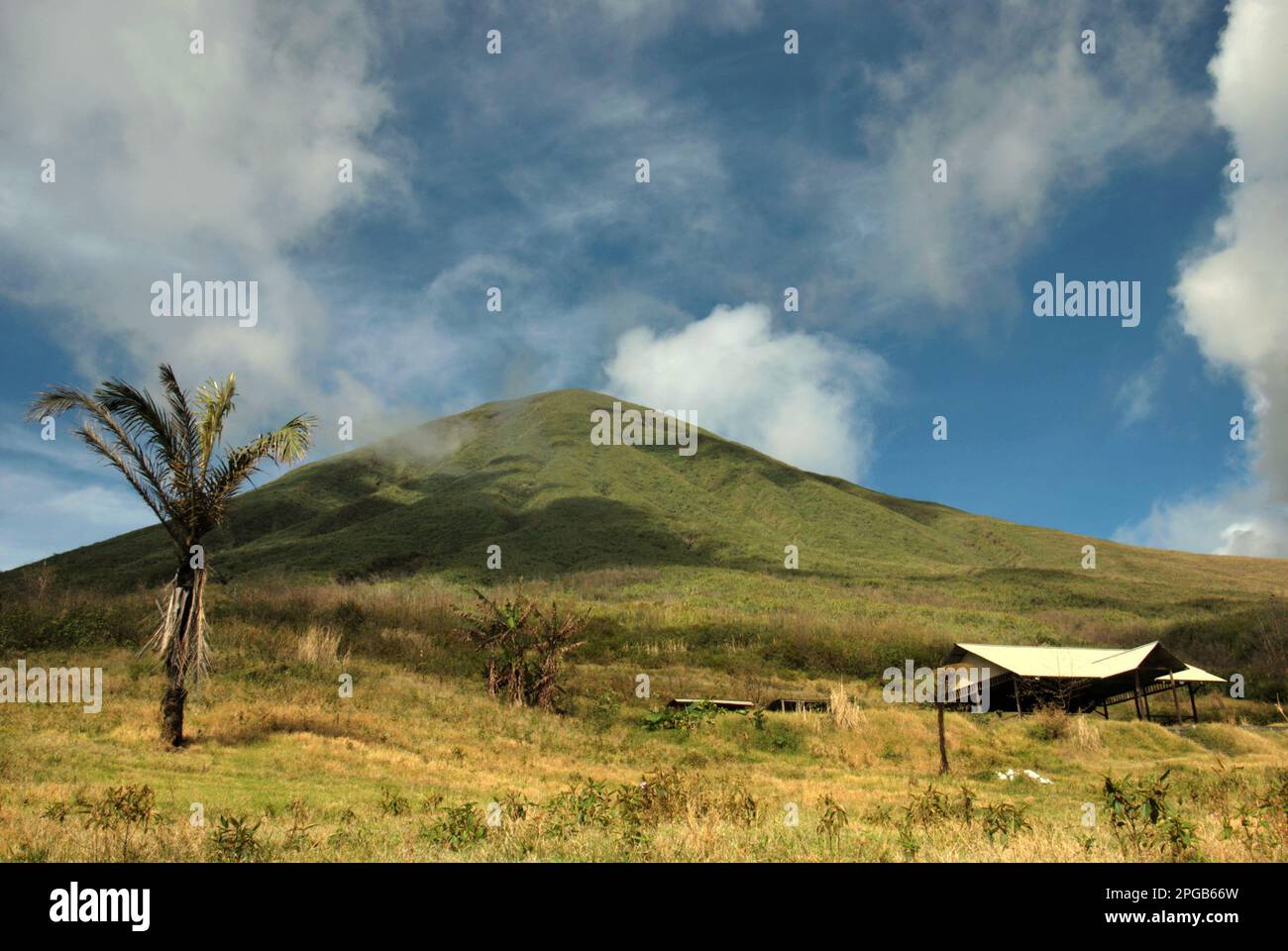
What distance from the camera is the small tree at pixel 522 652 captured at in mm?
30875

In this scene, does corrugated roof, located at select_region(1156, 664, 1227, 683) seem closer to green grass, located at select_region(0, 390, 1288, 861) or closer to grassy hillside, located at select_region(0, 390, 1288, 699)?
green grass, located at select_region(0, 390, 1288, 861)

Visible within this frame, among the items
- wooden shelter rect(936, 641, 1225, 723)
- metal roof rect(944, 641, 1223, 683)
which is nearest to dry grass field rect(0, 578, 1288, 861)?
wooden shelter rect(936, 641, 1225, 723)

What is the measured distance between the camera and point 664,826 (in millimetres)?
10867

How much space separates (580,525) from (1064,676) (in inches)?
2944

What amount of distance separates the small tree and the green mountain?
154 ft

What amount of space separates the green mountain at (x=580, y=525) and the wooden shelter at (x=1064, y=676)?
1869 inches

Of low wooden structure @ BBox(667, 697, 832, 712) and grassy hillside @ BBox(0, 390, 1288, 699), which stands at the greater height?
grassy hillside @ BBox(0, 390, 1288, 699)

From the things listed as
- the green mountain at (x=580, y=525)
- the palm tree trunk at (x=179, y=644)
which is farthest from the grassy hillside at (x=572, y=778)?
the green mountain at (x=580, y=525)

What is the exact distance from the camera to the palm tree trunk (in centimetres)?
1889

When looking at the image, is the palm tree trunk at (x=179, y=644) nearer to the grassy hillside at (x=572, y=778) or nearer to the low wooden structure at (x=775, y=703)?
the grassy hillside at (x=572, y=778)
